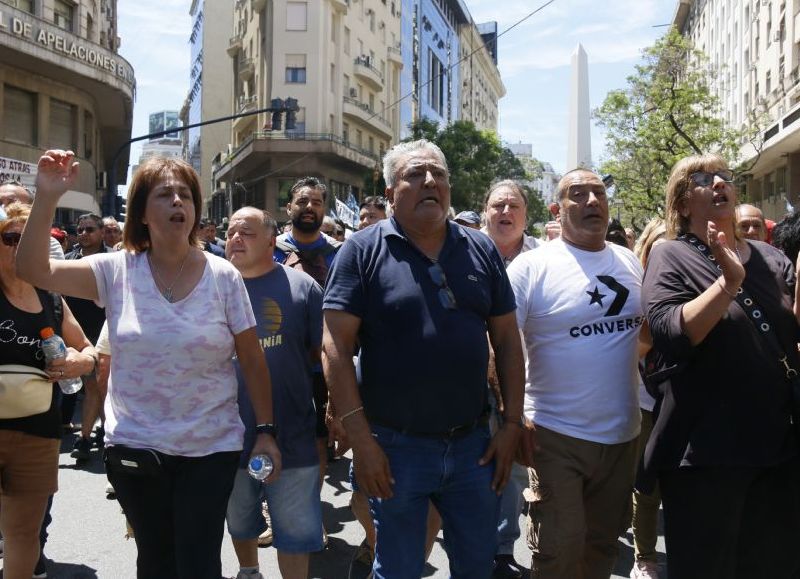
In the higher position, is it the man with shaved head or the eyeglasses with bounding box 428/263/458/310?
the man with shaved head

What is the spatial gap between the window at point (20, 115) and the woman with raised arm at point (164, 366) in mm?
25529

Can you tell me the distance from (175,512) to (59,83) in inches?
1104

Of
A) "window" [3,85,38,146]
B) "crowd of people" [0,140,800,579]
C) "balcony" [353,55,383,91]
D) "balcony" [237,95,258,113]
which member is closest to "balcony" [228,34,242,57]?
"balcony" [237,95,258,113]

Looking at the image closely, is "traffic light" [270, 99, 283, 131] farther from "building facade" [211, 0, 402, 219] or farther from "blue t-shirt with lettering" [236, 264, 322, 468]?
"building facade" [211, 0, 402, 219]

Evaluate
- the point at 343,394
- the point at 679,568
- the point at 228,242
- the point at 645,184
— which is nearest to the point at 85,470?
the point at 228,242

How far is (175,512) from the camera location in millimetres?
2822

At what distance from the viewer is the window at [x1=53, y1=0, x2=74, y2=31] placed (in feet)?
90.0

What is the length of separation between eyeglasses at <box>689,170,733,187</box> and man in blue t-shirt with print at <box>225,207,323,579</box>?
1.95m

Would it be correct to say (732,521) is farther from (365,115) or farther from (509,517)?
(365,115)

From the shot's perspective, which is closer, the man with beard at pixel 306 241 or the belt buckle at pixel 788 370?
the belt buckle at pixel 788 370

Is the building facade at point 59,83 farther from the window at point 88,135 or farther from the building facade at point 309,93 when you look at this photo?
the building facade at point 309,93

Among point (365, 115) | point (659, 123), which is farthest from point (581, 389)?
point (365, 115)

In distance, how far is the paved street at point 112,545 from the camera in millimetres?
4613

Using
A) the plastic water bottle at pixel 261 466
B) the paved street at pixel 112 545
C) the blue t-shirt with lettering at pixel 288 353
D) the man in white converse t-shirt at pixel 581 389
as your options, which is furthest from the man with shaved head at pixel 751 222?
the plastic water bottle at pixel 261 466
